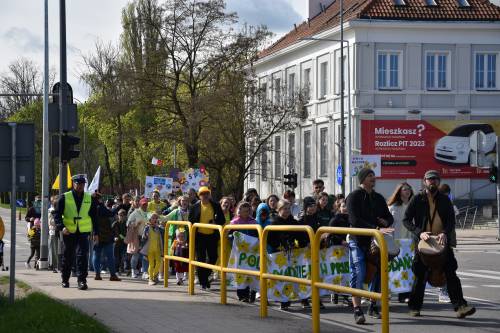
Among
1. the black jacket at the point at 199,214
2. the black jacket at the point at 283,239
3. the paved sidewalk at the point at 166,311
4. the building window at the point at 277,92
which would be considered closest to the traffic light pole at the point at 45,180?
the paved sidewalk at the point at 166,311

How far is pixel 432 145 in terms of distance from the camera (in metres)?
59.1

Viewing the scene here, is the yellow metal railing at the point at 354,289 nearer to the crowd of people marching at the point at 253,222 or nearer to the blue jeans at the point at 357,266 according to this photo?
the crowd of people marching at the point at 253,222

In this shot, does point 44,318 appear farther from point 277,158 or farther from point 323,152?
point 277,158

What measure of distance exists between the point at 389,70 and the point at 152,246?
40.1 m

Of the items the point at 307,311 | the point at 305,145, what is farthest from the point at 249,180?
the point at 307,311

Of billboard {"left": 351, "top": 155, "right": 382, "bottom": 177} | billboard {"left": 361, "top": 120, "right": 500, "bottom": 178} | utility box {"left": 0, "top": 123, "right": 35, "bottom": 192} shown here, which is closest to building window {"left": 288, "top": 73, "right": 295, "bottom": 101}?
billboard {"left": 361, "top": 120, "right": 500, "bottom": 178}

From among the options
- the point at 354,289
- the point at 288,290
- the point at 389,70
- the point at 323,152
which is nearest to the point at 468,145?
the point at 389,70

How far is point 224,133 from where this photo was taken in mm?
60219

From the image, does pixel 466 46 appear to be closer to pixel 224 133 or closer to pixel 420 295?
pixel 224 133

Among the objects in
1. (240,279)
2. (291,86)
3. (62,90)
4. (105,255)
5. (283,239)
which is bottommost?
(105,255)

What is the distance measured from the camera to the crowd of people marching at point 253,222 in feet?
46.6

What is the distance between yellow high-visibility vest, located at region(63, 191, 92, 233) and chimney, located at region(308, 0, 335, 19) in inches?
2157

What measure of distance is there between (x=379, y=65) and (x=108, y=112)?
1463 cm

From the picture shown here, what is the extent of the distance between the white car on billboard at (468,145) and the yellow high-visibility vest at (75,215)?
137ft
